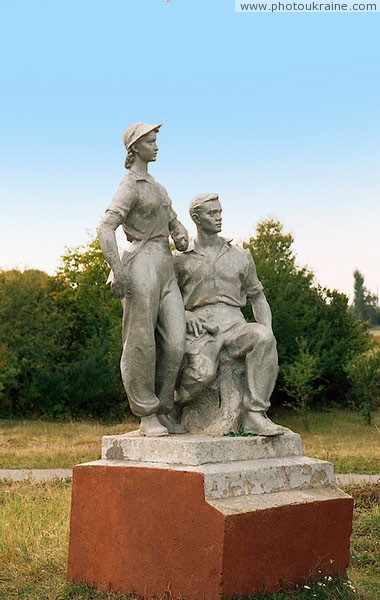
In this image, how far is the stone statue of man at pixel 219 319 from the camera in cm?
607

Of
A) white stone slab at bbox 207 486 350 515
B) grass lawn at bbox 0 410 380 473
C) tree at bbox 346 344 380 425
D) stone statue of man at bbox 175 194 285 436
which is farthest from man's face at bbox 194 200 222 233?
tree at bbox 346 344 380 425

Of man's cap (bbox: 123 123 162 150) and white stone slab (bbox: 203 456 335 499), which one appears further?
man's cap (bbox: 123 123 162 150)

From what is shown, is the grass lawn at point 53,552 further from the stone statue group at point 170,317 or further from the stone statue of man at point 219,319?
the stone statue of man at point 219,319

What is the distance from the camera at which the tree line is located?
1128 inches

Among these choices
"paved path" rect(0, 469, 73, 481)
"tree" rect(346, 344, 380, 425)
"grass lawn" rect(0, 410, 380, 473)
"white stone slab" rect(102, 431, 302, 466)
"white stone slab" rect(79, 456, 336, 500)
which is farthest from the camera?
"tree" rect(346, 344, 380, 425)

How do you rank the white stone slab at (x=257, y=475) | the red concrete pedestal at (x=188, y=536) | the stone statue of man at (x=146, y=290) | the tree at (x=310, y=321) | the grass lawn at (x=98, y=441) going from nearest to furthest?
the red concrete pedestal at (x=188, y=536) → the white stone slab at (x=257, y=475) → the stone statue of man at (x=146, y=290) → the grass lawn at (x=98, y=441) → the tree at (x=310, y=321)

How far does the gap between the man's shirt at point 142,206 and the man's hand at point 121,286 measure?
0.39 meters

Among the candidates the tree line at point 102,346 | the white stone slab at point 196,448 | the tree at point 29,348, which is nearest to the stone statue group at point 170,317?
the white stone slab at point 196,448

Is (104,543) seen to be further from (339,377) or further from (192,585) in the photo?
(339,377)

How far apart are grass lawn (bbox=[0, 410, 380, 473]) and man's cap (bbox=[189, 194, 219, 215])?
25.1 ft

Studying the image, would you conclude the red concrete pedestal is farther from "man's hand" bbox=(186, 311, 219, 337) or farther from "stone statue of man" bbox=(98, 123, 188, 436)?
"man's hand" bbox=(186, 311, 219, 337)

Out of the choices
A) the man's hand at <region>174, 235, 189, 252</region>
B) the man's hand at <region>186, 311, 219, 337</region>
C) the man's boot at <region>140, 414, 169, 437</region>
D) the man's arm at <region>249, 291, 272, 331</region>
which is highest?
the man's hand at <region>174, 235, 189, 252</region>

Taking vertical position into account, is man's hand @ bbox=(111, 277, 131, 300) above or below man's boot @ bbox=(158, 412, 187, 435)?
above

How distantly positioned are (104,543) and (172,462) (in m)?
0.82
